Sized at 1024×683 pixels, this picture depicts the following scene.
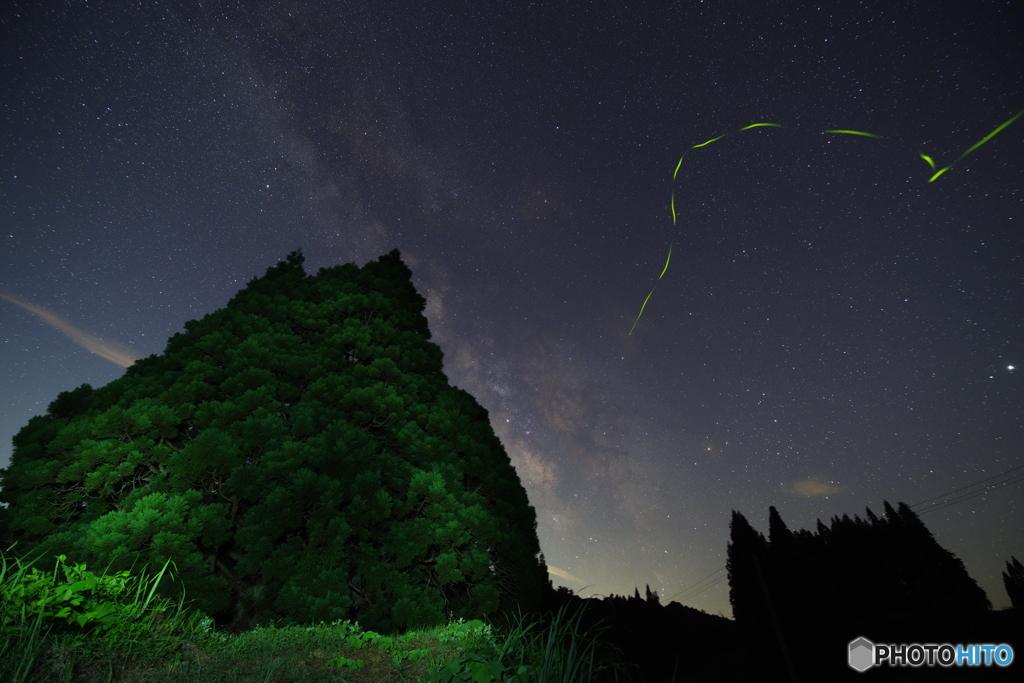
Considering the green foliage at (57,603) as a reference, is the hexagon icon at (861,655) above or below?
above

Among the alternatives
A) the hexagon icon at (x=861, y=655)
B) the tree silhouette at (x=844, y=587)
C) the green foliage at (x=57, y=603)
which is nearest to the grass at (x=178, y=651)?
the green foliage at (x=57, y=603)

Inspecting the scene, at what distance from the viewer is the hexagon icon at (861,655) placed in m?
26.4

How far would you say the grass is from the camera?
3.09 metres

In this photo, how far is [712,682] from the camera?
120 ft

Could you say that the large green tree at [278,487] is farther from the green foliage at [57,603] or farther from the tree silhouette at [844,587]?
the tree silhouette at [844,587]

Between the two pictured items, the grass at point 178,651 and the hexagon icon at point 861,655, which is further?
the hexagon icon at point 861,655

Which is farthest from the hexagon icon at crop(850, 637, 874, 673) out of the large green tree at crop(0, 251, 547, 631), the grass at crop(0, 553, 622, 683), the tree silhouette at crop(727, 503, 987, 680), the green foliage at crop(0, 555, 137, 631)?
the green foliage at crop(0, 555, 137, 631)

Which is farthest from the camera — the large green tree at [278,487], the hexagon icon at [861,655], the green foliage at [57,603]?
the hexagon icon at [861,655]

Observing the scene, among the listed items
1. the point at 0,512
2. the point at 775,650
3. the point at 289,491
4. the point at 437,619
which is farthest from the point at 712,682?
the point at 0,512

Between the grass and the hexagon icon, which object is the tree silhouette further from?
the grass

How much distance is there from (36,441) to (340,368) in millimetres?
5106

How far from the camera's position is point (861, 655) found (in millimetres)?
27438

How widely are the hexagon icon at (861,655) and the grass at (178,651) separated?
3304 centimetres

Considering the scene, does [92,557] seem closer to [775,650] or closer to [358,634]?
[358,634]
